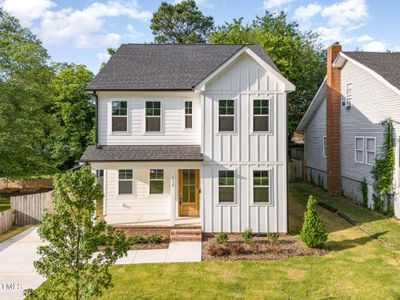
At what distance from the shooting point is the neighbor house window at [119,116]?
592 inches

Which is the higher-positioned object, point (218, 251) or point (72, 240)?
point (72, 240)

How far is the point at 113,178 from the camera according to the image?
15242 mm

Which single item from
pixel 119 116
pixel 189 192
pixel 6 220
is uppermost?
pixel 119 116

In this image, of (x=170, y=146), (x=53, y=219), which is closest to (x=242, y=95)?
(x=170, y=146)

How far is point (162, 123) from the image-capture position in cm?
1505

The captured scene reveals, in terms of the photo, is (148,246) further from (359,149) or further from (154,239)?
(359,149)

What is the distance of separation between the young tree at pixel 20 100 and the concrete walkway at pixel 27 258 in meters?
6.53

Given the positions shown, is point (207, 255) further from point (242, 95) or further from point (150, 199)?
point (242, 95)

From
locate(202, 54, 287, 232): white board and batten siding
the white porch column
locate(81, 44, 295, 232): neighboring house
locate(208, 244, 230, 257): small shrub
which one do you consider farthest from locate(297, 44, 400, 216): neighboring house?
the white porch column

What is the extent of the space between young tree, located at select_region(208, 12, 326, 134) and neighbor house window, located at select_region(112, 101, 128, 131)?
2062 centimetres

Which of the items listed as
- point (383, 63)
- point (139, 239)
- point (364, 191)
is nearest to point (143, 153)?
point (139, 239)

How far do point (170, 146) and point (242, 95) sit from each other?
425 centimetres

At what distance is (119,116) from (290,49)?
23450 millimetres

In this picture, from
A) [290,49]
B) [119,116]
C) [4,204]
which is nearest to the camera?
[119,116]
